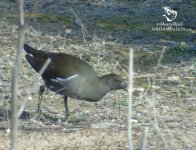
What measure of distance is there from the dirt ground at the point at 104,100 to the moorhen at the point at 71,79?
300mm

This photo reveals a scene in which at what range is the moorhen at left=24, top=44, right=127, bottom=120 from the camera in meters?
7.62

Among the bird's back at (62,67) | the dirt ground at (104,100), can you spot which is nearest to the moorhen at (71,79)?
the bird's back at (62,67)

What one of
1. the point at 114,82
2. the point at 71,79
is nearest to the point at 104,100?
the point at 114,82

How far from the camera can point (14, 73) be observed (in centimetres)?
277

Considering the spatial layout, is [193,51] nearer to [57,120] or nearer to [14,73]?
[57,120]

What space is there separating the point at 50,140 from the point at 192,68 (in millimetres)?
3432

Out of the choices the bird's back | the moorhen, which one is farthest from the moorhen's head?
the bird's back

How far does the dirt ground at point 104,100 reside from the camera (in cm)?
696

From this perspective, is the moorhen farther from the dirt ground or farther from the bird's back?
the dirt ground

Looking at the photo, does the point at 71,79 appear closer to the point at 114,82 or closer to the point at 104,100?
the point at 114,82

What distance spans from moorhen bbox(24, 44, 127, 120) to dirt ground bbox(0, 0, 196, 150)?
0.30m

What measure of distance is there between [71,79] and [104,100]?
0.97 meters

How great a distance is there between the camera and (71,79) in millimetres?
7621

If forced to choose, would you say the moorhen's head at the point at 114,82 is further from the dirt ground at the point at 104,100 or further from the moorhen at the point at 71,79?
the dirt ground at the point at 104,100
